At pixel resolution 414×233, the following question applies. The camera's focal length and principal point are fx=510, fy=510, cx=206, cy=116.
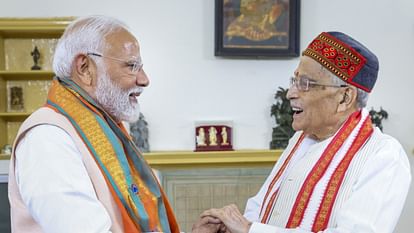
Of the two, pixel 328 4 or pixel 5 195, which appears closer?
pixel 5 195

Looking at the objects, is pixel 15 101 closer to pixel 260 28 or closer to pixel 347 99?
Result: pixel 260 28

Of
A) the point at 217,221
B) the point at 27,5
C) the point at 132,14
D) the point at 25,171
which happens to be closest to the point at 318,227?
the point at 217,221

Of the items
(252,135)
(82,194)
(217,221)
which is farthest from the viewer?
(252,135)

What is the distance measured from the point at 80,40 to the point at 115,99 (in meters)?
Result: 0.21

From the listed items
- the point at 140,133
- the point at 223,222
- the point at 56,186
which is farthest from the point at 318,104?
the point at 140,133

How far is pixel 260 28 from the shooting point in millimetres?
4383

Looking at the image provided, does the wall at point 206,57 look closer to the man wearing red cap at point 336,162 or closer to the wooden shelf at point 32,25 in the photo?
the wooden shelf at point 32,25

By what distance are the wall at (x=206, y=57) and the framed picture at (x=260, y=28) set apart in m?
0.12

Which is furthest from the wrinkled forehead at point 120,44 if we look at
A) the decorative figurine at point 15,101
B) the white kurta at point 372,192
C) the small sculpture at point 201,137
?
the decorative figurine at point 15,101

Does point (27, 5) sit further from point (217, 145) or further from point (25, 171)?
point (25, 171)

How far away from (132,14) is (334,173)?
294 centimetres

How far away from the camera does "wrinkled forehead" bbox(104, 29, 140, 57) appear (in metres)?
1.56

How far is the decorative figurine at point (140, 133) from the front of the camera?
4.16 meters

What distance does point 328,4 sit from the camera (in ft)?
14.7
